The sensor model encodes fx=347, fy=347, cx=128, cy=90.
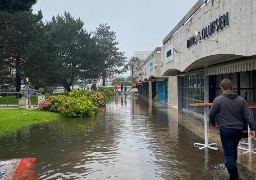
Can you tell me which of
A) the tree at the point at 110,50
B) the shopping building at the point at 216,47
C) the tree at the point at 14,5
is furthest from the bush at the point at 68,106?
the tree at the point at 110,50

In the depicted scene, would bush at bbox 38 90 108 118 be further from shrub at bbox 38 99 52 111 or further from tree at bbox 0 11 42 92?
tree at bbox 0 11 42 92

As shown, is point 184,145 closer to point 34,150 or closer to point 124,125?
point 34,150

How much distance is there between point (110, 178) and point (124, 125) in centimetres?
837

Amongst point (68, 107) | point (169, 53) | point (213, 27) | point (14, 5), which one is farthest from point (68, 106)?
point (213, 27)

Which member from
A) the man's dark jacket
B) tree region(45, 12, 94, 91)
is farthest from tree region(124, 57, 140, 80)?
the man's dark jacket

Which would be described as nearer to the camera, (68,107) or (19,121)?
(19,121)

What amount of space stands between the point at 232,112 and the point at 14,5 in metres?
10.1

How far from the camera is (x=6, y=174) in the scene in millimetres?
6926

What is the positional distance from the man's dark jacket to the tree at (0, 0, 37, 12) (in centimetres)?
977

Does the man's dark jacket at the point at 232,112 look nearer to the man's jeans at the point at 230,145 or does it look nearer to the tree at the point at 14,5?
the man's jeans at the point at 230,145

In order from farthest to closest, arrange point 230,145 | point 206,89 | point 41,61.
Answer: point 41,61, point 206,89, point 230,145

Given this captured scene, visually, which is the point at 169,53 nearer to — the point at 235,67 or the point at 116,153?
the point at 235,67

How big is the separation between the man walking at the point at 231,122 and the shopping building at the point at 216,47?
292 centimetres

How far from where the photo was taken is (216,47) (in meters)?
11.1
